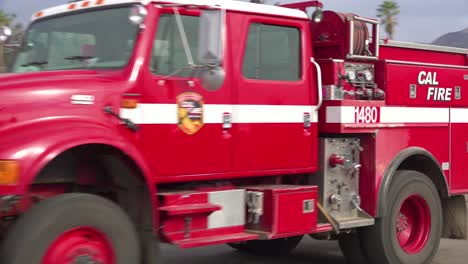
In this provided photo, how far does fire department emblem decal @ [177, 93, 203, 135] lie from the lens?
213 inches

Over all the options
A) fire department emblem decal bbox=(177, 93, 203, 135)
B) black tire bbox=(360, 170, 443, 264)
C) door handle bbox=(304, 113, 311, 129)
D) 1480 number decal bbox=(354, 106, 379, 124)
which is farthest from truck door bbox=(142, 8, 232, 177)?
black tire bbox=(360, 170, 443, 264)

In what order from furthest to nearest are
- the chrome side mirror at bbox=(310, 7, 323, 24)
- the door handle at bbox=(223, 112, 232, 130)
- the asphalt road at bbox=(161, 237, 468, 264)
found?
the asphalt road at bbox=(161, 237, 468, 264), the chrome side mirror at bbox=(310, 7, 323, 24), the door handle at bbox=(223, 112, 232, 130)

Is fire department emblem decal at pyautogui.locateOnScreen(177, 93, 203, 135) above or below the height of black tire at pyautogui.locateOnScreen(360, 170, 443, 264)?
above

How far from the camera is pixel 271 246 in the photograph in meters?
8.11

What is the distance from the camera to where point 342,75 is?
6668mm

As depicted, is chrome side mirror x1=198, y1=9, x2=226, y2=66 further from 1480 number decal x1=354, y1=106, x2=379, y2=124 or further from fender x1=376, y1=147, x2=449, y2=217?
fender x1=376, y1=147, x2=449, y2=217

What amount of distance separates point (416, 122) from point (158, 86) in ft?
10.1

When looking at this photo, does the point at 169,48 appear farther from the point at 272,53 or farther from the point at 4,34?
the point at 4,34

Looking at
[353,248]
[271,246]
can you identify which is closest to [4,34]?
[271,246]

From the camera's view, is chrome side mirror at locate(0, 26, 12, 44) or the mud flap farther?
the mud flap

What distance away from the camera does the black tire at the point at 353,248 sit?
23.7 feet

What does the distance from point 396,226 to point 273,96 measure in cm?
206

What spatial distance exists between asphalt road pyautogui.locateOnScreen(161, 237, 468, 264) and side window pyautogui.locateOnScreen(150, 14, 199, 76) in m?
3.03

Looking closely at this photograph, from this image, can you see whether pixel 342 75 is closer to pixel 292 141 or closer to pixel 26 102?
pixel 292 141
